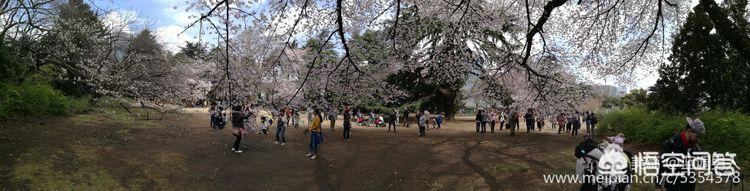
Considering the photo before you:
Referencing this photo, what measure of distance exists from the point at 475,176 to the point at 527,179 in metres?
1.15

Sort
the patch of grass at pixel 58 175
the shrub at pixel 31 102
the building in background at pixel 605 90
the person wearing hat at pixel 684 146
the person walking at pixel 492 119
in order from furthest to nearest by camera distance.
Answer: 1. the building in background at pixel 605 90
2. the person walking at pixel 492 119
3. the shrub at pixel 31 102
4. the patch of grass at pixel 58 175
5. the person wearing hat at pixel 684 146

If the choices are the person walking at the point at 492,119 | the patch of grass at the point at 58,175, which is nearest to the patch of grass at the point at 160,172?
the patch of grass at the point at 58,175

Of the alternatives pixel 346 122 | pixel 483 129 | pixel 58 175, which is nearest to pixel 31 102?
pixel 58 175

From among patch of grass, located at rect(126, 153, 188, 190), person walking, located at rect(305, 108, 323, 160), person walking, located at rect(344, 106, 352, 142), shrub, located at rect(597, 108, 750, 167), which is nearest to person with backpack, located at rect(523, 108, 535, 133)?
shrub, located at rect(597, 108, 750, 167)

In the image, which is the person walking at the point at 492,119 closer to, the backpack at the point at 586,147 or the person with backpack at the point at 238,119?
the person with backpack at the point at 238,119

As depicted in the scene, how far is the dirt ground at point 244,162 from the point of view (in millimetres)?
9094

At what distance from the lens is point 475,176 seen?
9836 millimetres

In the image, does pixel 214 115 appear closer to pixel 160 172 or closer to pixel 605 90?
pixel 160 172

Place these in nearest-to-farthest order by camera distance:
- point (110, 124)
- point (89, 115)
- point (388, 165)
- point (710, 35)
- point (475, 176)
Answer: point (475, 176), point (388, 165), point (710, 35), point (110, 124), point (89, 115)

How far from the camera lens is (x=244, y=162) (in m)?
11.2

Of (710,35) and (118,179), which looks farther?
(710,35)

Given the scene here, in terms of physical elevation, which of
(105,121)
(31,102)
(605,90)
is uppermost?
(605,90)

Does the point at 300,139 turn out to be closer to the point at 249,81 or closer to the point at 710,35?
the point at 249,81

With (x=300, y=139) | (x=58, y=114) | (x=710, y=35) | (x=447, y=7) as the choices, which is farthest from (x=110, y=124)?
(x=710, y=35)
